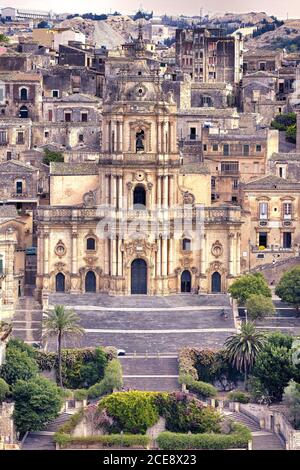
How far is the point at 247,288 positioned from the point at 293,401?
13.7m

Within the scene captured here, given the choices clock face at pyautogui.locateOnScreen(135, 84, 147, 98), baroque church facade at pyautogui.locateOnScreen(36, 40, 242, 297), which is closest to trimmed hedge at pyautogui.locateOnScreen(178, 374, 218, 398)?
baroque church facade at pyautogui.locateOnScreen(36, 40, 242, 297)

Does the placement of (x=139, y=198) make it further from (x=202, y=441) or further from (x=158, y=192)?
(x=202, y=441)

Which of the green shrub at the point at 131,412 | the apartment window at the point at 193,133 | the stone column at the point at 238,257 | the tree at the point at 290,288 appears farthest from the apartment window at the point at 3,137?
the green shrub at the point at 131,412

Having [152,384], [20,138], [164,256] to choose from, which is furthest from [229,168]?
[152,384]

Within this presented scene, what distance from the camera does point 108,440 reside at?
196 ft

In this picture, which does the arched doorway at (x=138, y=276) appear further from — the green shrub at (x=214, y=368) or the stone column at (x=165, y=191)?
the green shrub at (x=214, y=368)

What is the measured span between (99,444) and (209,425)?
4076mm

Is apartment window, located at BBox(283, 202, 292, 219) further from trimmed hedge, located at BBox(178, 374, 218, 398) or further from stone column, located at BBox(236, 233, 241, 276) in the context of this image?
trimmed hedge, located at BBox(178, 374, 218, 398)

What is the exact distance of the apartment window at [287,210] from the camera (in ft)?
269

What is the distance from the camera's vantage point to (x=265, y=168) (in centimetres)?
8606

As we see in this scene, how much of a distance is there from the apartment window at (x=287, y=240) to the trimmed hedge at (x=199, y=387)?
18070 millimetres

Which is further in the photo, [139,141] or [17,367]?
[139,141]

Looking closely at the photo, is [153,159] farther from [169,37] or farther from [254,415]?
[169,37]

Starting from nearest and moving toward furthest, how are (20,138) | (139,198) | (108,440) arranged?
(108,440)
(139,198)
(20,138)
